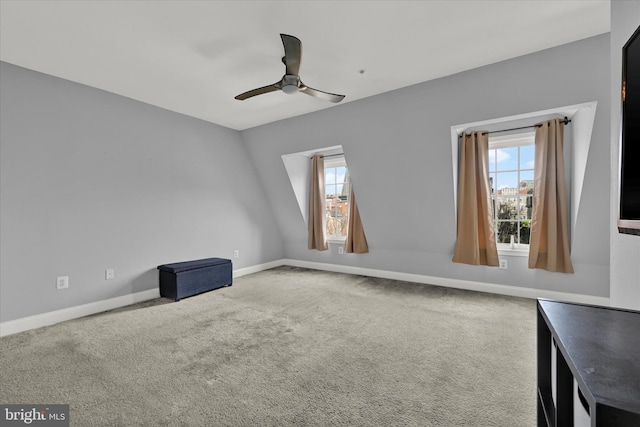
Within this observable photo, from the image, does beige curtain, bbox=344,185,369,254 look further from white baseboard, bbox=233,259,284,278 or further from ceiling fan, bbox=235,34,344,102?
ceiling fan, bbox=235,34,344,102

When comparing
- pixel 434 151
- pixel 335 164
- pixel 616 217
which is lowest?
pixel 616 217

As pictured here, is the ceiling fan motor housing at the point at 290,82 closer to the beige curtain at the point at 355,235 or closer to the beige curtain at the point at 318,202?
the beige curtain at the point at 355,235

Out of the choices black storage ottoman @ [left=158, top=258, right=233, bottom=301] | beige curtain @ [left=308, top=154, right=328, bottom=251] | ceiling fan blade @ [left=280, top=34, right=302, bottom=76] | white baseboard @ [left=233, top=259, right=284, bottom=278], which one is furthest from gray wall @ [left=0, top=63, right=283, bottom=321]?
ceiling fan blade @ [left=280, top=34, right=302, bottom=76]

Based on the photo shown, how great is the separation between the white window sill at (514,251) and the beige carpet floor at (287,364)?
1.86ft

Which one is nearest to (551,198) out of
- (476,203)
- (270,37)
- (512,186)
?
(512,186)

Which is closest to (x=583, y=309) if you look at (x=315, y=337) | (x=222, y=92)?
(x=315, y=337)

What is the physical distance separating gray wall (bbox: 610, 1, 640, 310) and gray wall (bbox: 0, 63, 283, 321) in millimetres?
4414

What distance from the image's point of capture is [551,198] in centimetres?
325

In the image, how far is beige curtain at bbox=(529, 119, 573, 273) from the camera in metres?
3.21

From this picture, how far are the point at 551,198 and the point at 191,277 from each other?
4.52 metres

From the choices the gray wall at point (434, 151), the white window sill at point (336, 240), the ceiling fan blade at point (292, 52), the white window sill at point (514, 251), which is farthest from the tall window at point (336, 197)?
the ceiling fan blade at point (292, 52)

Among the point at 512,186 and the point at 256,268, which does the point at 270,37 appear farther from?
the point at 256,268

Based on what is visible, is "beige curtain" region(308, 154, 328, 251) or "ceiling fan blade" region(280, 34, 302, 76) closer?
"ceiling fan blade" region(280, 34, 302, 76)

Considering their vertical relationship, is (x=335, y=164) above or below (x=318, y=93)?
below
